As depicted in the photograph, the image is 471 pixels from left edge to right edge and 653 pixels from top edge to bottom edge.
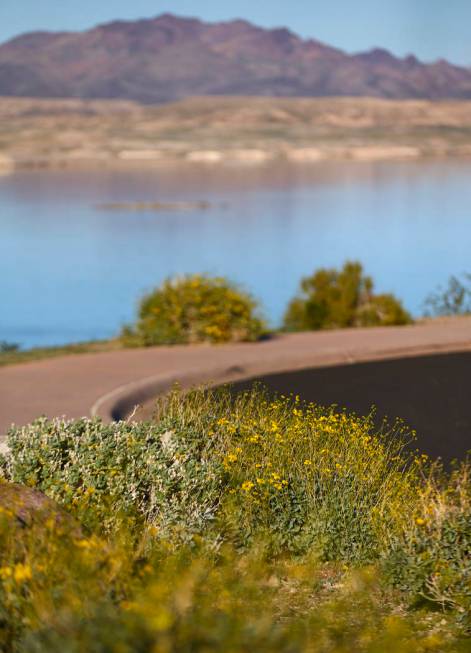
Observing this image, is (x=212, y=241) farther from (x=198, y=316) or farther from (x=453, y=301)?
(x=198, y=316)

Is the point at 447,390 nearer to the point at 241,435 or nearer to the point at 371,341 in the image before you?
the point at 371,341

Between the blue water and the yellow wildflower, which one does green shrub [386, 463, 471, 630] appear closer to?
the yellow wildflower

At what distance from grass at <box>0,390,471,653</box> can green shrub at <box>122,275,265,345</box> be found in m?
7.73

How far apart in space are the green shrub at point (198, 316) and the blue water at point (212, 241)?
7.21m

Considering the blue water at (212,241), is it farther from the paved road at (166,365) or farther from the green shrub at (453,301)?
the paved road at (166,365)

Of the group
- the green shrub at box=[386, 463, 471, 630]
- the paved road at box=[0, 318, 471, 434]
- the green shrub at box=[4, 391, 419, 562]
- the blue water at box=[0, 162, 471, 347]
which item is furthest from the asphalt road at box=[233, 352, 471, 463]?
the blue water at box=[0, 162, 471, 347]

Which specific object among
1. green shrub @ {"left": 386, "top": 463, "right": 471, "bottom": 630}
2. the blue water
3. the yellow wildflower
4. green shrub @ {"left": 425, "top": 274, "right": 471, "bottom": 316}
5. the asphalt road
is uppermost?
the blue water

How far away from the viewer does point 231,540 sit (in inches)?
330

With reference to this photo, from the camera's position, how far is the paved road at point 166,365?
46.2 ft

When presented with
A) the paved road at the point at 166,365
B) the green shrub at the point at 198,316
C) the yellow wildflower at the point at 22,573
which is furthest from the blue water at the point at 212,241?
the yellow wildflower at the point at 22,573

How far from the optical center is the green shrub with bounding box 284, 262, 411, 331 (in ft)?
73.9

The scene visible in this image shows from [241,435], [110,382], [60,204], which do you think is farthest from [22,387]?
[60,204]

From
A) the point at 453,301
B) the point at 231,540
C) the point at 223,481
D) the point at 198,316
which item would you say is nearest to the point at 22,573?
the point at 231,540

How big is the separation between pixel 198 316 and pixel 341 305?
5.18m
